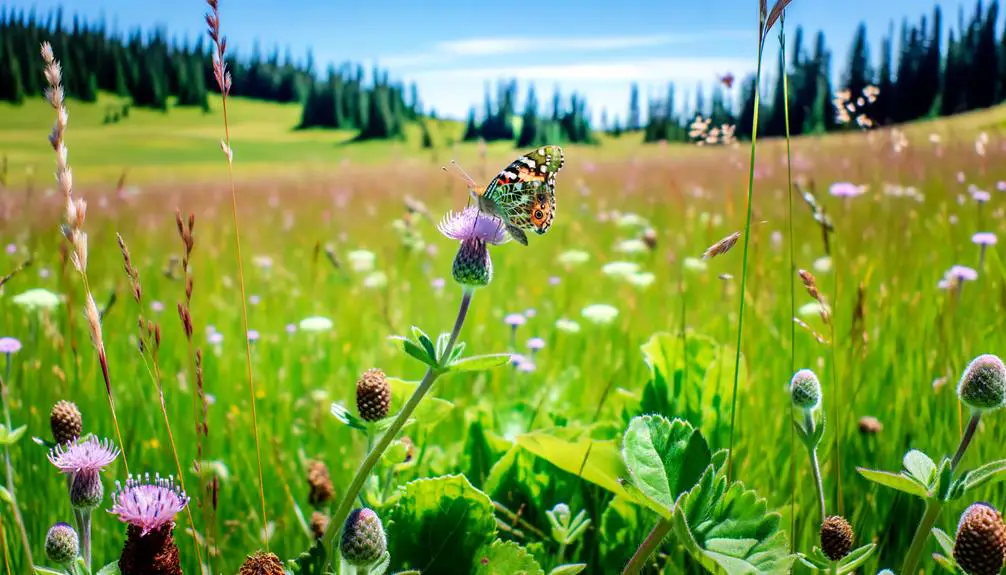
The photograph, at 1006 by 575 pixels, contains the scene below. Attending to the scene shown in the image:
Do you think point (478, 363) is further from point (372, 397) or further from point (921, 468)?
point (921, 468)

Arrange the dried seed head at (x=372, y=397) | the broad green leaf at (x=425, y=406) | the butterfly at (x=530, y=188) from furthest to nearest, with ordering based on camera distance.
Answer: the butterfly at (x=530, y=188) → the broad green leaf at (x=425, y=406) → the dried seed head at (x=372, y=397)

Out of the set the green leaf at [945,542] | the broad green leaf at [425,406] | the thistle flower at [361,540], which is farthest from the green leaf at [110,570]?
the green leaf at [945,542]

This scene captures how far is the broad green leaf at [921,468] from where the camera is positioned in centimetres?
96

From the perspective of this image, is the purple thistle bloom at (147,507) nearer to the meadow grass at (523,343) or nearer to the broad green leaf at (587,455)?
the meadow grass at (523,343)

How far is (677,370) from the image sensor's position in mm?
1588

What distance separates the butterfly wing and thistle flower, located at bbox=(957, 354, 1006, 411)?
0.82 metres

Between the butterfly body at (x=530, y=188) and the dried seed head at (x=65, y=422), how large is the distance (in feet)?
2.83

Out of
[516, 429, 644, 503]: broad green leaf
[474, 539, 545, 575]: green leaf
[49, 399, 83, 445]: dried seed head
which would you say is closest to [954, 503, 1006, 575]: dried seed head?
[516, 429, 644, 503]: broad green leaf

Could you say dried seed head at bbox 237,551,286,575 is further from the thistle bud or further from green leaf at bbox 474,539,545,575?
the thistle bud

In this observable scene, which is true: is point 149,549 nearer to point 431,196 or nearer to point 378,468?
point 378,468

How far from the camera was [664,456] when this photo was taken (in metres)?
1.05

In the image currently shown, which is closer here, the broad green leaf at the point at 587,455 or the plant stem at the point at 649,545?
the plant stem at the point at 649,545

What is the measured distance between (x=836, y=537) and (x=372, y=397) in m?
0.70

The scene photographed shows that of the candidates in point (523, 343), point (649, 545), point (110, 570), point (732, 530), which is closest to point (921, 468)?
point (732, 530)
